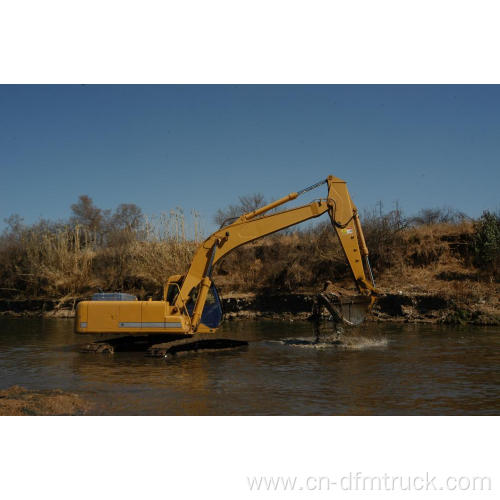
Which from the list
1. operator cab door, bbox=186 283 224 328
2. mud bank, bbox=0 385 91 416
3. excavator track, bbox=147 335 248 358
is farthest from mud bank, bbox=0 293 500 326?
mud bank, bbox=0 385 91 416

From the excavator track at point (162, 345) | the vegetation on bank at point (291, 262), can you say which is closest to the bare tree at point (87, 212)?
the vegetation on bank at point (291, 262)

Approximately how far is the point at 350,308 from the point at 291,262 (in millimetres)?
14003

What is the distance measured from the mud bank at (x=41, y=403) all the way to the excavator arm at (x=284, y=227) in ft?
18.1

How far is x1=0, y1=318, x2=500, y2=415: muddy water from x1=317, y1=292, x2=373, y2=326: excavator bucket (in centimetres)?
78

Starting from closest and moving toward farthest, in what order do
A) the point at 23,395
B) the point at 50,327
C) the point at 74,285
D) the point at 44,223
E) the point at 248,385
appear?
the point at 23,395, the point at 248,385, the point at 50,327, the point at 74,285, the point at 44,223

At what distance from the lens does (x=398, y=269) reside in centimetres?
2720

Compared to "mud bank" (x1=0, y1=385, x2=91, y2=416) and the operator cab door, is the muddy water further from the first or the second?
the operator cab door

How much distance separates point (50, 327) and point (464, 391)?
18789 mm

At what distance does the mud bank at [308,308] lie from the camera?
68.9 feet

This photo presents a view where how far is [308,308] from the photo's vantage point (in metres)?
25.2

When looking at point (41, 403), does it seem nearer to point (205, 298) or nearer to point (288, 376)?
point (288, 376)

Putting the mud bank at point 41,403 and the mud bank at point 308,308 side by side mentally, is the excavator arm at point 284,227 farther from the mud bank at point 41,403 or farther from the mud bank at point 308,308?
the mud bank at point 308,308

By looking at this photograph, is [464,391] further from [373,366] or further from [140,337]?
[140,337]
